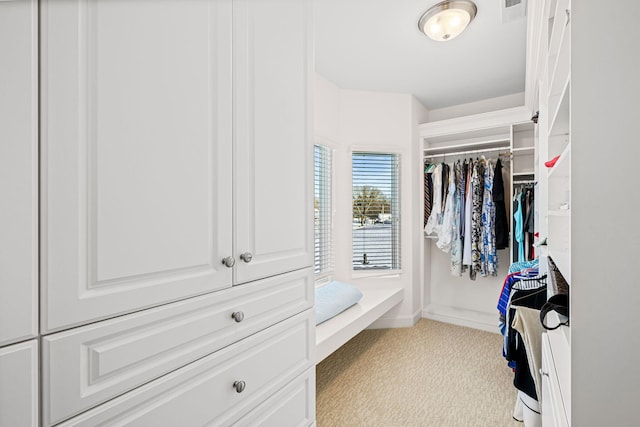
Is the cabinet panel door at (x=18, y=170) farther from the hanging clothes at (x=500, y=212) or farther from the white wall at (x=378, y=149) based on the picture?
the hanging clothes at (x=500, y=212)

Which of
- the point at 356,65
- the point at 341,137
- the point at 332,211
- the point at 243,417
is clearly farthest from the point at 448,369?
the point at 356,65

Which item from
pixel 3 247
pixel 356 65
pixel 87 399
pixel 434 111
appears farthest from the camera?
pixel 434 111

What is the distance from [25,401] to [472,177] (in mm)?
3550

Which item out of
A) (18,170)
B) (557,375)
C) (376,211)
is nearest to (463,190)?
(376,211)

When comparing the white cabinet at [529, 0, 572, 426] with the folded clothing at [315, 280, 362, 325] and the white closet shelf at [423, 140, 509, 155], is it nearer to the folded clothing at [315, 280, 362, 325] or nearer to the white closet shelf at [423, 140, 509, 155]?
the folded clothing at [315, 280, 362, 325]

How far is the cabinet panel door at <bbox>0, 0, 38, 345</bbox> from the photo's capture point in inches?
23.0

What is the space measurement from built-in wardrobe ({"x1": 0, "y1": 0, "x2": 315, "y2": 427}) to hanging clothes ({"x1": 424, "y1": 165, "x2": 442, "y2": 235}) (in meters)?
2.71

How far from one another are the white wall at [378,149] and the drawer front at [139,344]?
2.33 meters

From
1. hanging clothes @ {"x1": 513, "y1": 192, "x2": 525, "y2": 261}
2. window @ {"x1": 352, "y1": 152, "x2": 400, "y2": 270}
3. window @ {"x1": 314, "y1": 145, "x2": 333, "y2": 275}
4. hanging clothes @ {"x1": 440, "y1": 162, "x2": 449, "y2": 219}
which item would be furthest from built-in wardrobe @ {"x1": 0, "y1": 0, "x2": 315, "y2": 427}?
hanging clothes @ {"x1": 440, "y1": 162, "x2": 449, "y2": 219}

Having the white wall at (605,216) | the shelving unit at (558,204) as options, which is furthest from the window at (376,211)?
the white wall at (605,216)

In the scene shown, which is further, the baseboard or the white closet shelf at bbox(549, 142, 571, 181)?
the baseboard

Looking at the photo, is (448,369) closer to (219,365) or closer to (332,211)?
(332,211)

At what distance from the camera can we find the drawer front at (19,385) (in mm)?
586

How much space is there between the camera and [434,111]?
155 inches
